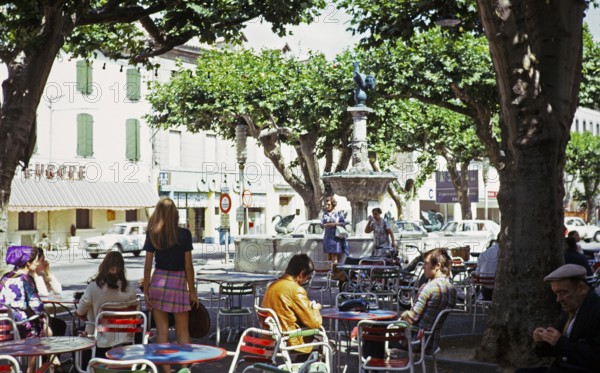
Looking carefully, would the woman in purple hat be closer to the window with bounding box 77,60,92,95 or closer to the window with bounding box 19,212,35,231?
the window with bounding box 19,212,35,231

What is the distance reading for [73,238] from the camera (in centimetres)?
4266

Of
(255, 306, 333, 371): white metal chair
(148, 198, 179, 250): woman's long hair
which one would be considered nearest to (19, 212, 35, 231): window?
(148, 198, 179, 250): woman's long hair

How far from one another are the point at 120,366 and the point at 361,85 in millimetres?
20247

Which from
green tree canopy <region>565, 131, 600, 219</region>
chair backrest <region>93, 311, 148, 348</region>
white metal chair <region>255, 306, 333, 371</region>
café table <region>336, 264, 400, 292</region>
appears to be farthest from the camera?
green tree canopy <region>565, 131, 600, 219</region>

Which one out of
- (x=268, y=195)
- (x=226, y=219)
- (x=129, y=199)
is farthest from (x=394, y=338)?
(x=268, y=195)

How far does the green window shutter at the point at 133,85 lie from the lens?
45.0m

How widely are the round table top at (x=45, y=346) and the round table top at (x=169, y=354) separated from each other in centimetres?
41

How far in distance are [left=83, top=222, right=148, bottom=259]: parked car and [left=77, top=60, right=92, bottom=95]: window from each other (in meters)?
7.77

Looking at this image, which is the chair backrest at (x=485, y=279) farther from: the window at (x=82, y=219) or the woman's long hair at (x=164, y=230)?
the window at (x=82, y=219)

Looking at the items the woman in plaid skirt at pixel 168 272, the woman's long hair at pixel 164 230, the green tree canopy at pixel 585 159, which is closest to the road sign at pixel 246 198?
the woman in plaid skirt at pixel 168 272

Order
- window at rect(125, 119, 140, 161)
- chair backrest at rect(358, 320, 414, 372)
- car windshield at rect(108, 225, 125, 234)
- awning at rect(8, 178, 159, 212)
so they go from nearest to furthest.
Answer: chair backrest at rect(358, 320, 414, 372) < car windshield at rect(108, 225, 125, 234) < awning at rect(8, 178, 159, 212) < window at rect(125, 119, 140, 161)

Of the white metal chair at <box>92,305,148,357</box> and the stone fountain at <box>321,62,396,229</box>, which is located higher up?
the stone fountain at <box>321,62,396,229</box>

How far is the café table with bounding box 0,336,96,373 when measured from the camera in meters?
6.01

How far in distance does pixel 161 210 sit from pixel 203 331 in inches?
55.8
